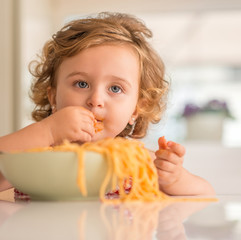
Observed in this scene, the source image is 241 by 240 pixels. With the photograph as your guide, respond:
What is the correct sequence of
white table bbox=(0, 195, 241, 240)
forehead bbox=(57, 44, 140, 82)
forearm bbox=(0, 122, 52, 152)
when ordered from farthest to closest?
forehead bbox=(57, 44, 140, 82) < forearm bbox=(0, 122, 52, 152) < white table bbox=(0, 195, 241, 240)

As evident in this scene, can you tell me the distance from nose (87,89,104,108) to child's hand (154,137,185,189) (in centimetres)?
25

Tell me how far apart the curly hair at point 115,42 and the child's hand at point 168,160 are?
17.1 inches

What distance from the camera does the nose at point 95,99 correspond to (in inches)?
47.0

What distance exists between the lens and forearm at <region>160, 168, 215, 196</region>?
112 cm

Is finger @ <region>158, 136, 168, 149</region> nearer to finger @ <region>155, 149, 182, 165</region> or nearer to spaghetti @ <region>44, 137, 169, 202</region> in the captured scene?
finger @ <region>155, 149, 182, 165</region>

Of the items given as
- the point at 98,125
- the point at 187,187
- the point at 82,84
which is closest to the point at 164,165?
the point at 187,187

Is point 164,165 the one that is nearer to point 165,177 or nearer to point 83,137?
point 165,177

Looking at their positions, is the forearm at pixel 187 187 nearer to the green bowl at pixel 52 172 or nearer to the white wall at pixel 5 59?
the green bowl at pixel 52 172

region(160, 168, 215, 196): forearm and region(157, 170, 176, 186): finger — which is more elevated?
region(157, 170, 176, 186): finger

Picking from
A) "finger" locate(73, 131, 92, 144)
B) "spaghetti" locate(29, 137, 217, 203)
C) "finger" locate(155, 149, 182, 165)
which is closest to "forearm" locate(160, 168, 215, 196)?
"finger" locate(155, 149, 182, 165)

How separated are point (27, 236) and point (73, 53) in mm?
899

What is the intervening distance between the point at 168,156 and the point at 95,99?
284 millimetres

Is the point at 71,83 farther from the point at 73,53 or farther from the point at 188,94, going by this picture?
the point at 188,94

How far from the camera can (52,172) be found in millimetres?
692
